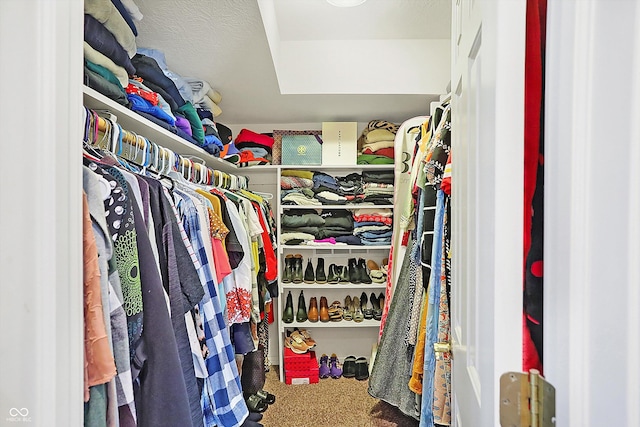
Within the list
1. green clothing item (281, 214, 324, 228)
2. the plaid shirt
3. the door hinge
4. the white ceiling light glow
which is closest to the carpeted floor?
the plaid shirt

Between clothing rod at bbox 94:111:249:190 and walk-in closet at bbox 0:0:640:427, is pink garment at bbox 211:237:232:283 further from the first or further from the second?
Answer: clothing rod at bbox 94:111:249:190

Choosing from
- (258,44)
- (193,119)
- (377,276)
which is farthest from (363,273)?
(258,44)

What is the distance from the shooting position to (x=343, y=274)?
9.34 feet

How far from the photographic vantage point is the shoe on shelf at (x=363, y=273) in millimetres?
2785

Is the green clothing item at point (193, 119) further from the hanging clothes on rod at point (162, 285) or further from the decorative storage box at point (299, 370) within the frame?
the decorative storage box at point (299, 370)

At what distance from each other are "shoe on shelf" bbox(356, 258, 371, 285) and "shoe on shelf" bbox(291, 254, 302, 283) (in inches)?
17.2

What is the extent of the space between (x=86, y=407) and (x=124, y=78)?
91 centimetres
